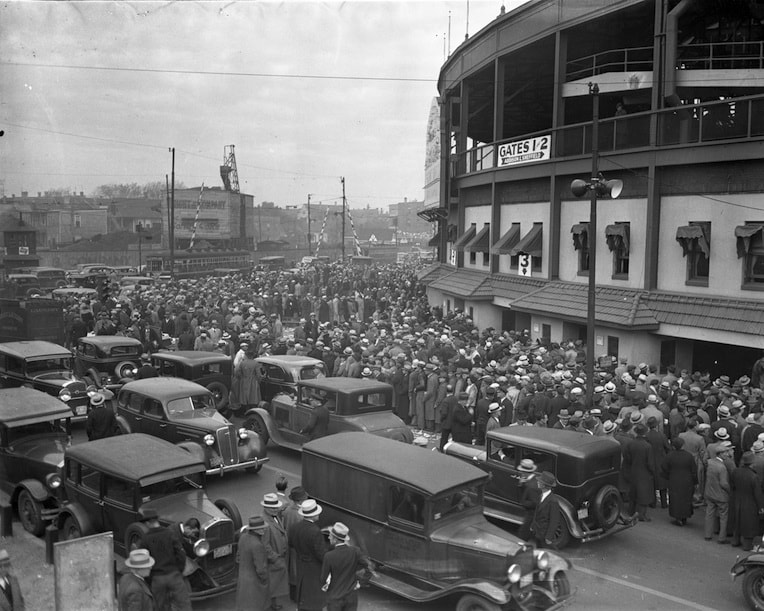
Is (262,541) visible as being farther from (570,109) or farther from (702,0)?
(570,109)

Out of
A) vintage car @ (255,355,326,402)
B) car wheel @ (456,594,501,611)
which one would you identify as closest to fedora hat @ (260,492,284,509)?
car wheel @ (456,594,501,611)

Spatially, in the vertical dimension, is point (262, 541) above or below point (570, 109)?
below

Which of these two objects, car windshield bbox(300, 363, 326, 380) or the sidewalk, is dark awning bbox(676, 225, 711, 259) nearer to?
car windshield bbox(300, 363, 326, 380)

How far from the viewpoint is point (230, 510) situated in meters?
9.57

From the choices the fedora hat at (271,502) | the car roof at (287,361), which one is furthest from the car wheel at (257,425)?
the fedora hat at (271,502)

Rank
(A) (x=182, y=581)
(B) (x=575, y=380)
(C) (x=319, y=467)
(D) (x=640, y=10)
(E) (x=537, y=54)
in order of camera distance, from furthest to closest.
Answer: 1. (E) (x=537, y=54)
2. (D) (x=640, y=10)
3. (B) (x=575, y=380)
4. (C) (x=319, y=467)
5. (A) (x=182, y=581)

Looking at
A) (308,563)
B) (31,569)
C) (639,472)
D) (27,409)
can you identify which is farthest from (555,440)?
(27,409)

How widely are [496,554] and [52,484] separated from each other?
21.1ft

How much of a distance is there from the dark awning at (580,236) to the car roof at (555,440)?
43.4ft

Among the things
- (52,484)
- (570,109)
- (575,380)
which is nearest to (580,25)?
(570,109)

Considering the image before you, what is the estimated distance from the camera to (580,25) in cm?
2392

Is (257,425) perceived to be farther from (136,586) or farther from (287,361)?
(136,586)

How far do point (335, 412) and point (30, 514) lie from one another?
546 centimetres

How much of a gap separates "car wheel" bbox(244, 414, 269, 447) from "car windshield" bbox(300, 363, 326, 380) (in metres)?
1.63
